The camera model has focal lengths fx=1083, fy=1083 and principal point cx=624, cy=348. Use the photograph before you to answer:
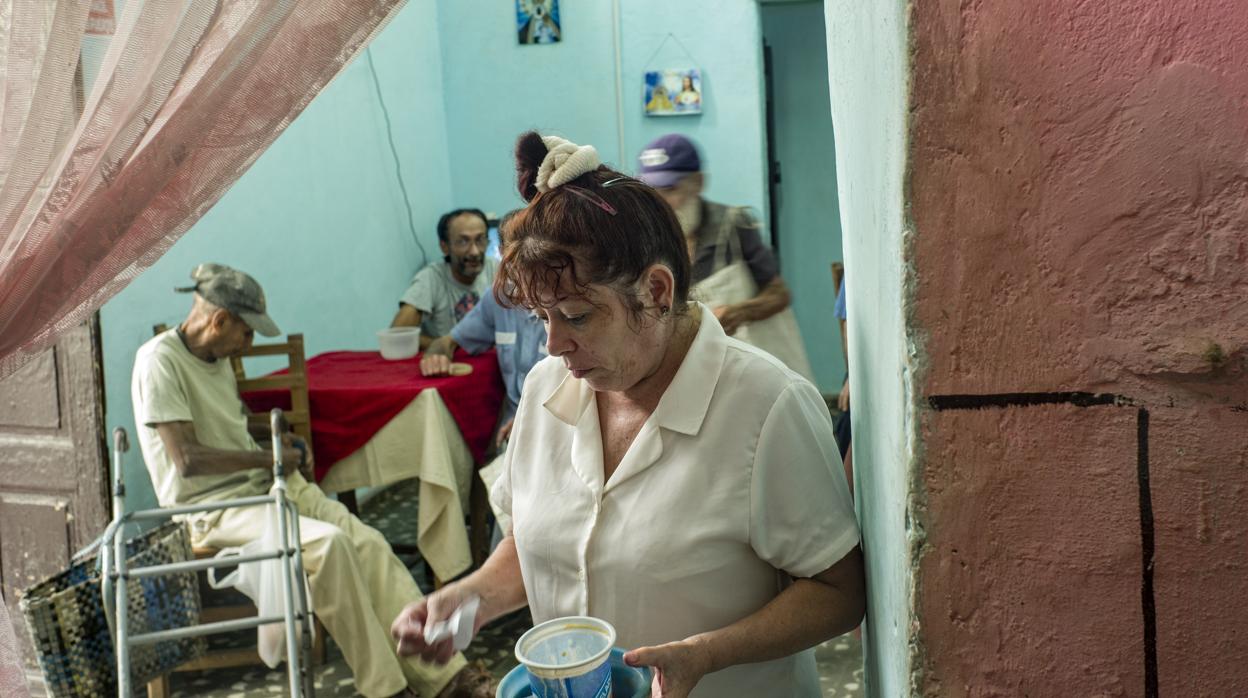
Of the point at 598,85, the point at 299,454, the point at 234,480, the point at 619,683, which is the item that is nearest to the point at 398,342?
the point at 299,454

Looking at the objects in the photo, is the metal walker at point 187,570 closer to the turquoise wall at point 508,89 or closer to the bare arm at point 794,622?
the bare arm at point 794,622

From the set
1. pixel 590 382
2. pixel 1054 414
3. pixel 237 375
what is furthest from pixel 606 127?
pixel 1054 414

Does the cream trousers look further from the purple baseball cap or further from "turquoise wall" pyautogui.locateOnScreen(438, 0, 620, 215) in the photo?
"turquoise wall" pyautogui.locateOnScreen(438, 0, 620, 215)

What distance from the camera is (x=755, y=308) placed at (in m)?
3.04

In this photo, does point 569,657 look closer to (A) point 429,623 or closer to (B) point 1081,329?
→ (A) point 429,623

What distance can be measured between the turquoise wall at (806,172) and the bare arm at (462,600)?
5.59m

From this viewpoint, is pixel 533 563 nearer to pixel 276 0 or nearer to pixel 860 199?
pixel 860 199

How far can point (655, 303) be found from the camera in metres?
1.45

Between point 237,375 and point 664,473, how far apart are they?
296 centimetres

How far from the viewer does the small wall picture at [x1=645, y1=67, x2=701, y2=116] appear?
636 centimetres

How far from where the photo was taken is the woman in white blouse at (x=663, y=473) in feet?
4.40

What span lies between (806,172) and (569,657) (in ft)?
20.2

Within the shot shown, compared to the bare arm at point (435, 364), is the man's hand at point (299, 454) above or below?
below

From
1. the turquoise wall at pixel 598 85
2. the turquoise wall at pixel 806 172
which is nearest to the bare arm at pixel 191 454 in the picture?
the turquoise wall at pixel 598 85
